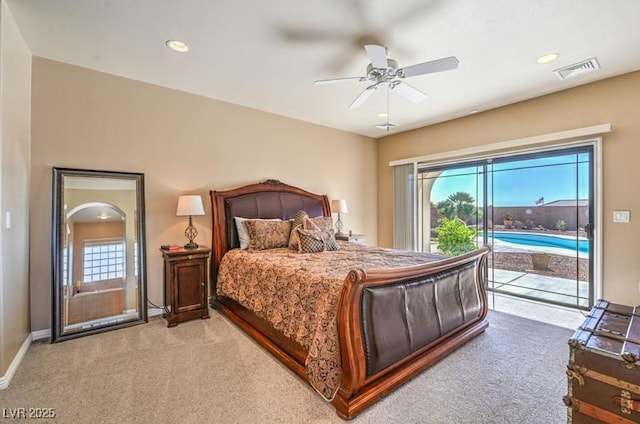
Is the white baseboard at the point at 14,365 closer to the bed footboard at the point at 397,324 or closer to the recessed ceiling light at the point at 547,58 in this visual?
the bed footboard at the point at 397,324

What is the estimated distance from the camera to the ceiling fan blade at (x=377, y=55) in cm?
216

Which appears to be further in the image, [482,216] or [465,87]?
[482,216]

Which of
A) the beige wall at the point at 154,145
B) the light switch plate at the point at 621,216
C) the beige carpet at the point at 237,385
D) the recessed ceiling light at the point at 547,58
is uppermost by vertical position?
the recessed ceiling light at the point at 547,58

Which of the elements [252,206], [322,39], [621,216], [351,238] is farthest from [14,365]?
[621,216]

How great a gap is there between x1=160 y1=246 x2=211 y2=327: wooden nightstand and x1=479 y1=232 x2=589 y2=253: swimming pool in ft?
13.5

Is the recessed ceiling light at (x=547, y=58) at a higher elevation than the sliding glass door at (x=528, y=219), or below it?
higher

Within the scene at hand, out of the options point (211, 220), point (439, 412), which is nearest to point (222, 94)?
point (211, 220)

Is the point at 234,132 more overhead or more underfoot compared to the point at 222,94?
more underfoot

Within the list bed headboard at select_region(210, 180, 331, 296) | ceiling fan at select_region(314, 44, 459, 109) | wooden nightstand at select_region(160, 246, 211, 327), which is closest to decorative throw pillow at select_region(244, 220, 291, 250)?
bed headboard at select_region(210, 180, 331, 296)

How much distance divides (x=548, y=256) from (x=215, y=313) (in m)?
4.51

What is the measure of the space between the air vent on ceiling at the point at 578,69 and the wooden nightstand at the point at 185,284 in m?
4.35

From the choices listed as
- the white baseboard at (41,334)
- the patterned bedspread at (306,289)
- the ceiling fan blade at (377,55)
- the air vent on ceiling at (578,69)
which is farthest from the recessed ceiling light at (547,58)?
the white baseboard at (41,334)

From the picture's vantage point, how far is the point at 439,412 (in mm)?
1810

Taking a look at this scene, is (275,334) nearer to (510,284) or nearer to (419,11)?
(419,11)
